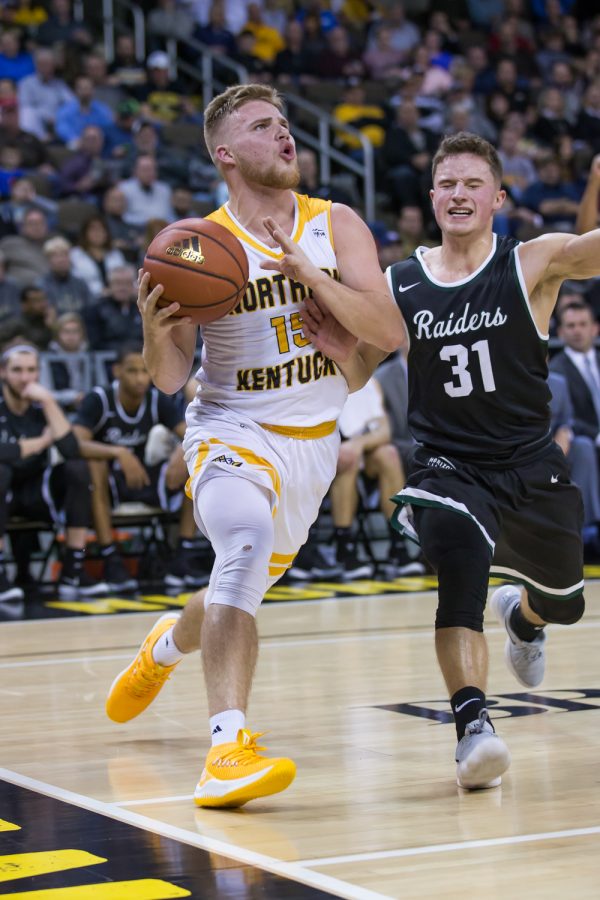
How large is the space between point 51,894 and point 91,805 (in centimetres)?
94

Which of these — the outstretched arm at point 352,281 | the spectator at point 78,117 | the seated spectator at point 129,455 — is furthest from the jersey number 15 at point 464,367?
the spectator at point 78,117

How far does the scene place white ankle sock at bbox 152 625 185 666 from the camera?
5.04m

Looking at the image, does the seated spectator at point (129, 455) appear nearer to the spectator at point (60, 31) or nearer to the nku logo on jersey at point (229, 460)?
the nku logo on jersey at point (229, 460)

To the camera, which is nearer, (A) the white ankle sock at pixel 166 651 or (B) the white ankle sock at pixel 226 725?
(B) the white ankle sock at pixel 226 725

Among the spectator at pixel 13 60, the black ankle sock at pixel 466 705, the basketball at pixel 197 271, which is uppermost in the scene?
the spectator at pixel 13 60

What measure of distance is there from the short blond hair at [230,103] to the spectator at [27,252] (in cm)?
824

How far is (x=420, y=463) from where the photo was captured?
4.86 meters

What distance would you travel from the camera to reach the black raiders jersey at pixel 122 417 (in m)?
10.2

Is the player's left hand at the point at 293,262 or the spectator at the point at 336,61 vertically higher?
the spectator at the point at 336,61

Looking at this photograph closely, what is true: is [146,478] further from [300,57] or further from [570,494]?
[300,57]

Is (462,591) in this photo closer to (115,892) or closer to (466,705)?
(466,705)

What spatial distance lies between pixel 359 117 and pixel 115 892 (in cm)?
1490

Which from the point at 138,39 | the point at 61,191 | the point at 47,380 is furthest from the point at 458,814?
the point at 138,39

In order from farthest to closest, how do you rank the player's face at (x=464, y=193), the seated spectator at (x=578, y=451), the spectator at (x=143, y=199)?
the spectator at (x=143, y=199) < the seated spectator at (x=578, y=451) < the player's face at (x=464, y=193)
